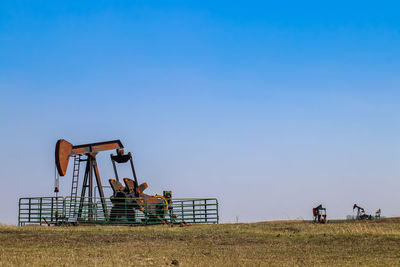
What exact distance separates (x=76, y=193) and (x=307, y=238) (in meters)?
11.3

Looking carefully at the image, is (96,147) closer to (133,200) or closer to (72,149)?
(72,149)

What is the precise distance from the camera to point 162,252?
12.8 metres

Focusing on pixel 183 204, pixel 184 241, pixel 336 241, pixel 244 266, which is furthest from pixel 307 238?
pixel 183 204

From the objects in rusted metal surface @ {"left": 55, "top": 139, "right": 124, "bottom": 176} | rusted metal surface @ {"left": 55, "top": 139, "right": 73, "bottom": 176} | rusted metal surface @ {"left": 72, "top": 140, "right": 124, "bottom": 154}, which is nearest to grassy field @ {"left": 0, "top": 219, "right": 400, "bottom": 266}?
rusted metal surface @ {"left": 55, "top": 139, "right": 73, "bottom": 176}

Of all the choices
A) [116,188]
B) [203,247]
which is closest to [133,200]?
[116,188]

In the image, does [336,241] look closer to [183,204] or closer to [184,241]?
[184,241]

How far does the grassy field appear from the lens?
1086 centimetres

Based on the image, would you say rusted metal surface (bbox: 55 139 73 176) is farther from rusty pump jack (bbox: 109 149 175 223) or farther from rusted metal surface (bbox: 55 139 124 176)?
rusty pump jack (bbox: 109 149 175 223)

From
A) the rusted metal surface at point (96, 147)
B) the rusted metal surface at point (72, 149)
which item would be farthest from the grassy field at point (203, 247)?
the rusted metal surface at point (96, 147)

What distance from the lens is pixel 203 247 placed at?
13938 mm

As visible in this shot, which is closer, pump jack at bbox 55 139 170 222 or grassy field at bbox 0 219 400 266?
grassy field at bbox 0 219 400 266

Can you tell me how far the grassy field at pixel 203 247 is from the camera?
428 inches

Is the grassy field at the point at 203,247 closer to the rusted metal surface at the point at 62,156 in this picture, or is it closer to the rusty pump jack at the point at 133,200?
the rusted metal surface at the point at 62,156

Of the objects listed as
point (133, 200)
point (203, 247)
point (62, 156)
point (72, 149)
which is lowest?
point (203, 247)
